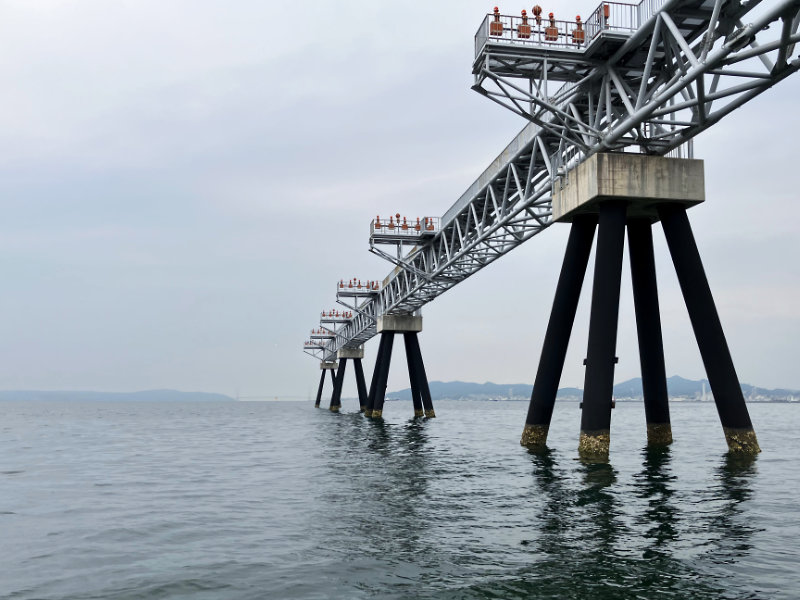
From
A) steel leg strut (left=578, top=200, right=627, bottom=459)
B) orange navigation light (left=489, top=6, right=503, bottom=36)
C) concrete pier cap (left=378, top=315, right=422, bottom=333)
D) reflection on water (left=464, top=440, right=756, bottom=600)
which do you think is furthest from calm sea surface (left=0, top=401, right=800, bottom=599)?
concrete pier cap (left=378, top=315, right=422, bottom=333)

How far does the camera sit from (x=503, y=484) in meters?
18.7

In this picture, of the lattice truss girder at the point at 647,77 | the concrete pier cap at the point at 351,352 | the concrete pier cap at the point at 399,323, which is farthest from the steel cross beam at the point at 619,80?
the concrete pier cap at the point at 351,352

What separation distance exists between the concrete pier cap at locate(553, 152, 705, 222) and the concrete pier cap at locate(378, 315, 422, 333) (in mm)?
38485

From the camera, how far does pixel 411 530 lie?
12.9 meters

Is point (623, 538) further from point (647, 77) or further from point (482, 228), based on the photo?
point (482, 228)

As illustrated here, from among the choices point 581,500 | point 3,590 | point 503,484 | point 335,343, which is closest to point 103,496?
point 3,590

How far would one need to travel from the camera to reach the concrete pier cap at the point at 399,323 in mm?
61250

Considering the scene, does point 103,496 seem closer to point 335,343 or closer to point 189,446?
point 189,446

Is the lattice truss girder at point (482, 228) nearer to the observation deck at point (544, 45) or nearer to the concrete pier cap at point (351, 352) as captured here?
the observation deck at point (544, 45)

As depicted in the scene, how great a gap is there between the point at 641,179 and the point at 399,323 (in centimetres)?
3968

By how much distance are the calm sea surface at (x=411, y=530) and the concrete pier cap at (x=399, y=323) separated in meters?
35.9

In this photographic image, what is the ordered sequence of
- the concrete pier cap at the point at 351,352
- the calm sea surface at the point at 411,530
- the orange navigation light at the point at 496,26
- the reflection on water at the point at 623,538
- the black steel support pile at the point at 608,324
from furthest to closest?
the concrete pier cap at the point at 351,352, the orange navigation light at the point at 496,26, the black steel support pile at the point at 608,324, the calm sea surface at the point at 411,530, the reflection on water at the point at 623,538

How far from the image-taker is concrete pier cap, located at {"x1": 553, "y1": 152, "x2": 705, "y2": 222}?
22719mm

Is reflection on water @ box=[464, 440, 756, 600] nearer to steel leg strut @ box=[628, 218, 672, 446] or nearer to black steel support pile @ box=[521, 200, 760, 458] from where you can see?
black steel support pile @ box=[521, 200, 760, 458]
